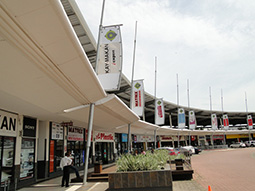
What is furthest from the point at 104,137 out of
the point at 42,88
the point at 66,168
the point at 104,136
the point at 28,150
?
the point at 42,88

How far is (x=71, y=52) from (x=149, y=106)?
4362 cm

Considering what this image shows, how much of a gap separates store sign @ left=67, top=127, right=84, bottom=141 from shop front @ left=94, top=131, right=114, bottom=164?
2.42 meters

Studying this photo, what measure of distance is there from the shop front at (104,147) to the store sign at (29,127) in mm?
8654

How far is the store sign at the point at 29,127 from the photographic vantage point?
1150cm

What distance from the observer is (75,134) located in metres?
17.4

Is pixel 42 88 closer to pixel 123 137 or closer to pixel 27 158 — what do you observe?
pixel 27 158

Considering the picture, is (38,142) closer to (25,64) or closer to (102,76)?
(102,76)

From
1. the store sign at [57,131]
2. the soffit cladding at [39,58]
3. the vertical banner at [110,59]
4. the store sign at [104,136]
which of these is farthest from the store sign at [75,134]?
the soffit cladding at [39,58]

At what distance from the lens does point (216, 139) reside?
62500mm

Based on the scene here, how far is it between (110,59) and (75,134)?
7.97 metres

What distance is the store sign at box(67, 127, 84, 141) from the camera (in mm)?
16427

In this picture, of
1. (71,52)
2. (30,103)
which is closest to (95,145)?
(30,103)

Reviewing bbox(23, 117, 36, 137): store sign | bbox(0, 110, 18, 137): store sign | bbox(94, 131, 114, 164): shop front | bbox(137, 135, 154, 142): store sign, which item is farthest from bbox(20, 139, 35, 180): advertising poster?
bbox(137, 135, 154, 142): store sign

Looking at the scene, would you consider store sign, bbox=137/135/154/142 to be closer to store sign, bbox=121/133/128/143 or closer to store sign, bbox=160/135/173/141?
store sign, bbox=160/135/173/141
